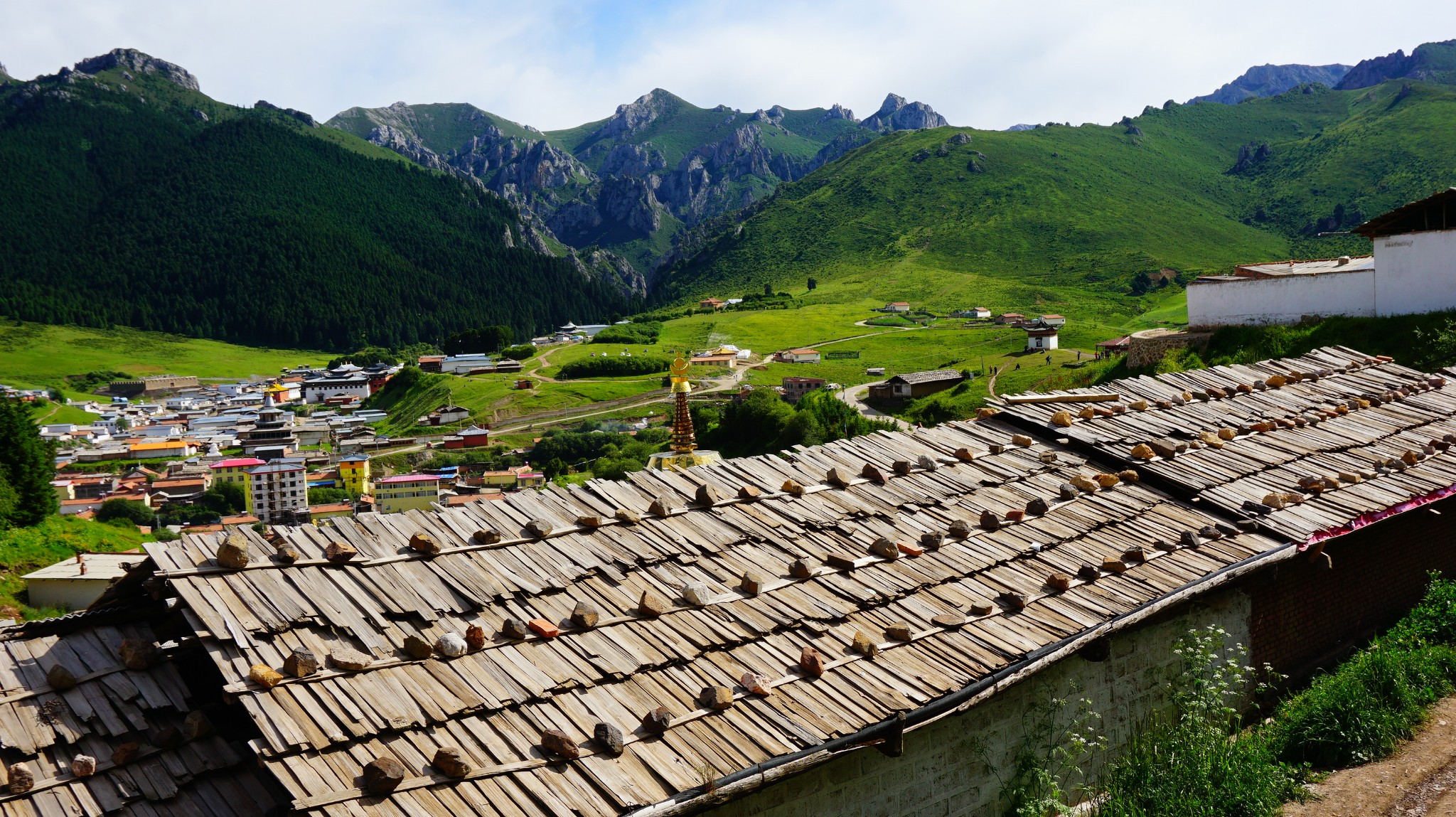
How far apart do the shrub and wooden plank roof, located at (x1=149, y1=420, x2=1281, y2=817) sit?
271ft

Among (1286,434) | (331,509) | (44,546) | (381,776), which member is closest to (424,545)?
(381,776)

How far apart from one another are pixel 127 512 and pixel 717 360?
4577 cm

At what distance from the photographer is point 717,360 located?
87.8 m

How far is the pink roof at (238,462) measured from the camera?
250 feet

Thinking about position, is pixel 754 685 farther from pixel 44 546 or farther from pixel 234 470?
pixel 234 470

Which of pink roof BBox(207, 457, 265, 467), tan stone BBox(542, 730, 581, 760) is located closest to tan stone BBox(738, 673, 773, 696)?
tan stone BBox(542, 730, 581, 760)

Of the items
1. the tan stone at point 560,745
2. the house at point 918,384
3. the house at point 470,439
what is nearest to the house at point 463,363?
the house at point 470,439

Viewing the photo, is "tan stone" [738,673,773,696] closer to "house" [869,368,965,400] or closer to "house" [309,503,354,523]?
"house" [309,503,354,523]

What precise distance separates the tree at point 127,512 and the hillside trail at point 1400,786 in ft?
197

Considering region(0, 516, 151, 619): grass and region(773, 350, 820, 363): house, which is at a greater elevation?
region(0, 516, 151, 619): grass

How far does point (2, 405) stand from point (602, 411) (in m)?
52.2

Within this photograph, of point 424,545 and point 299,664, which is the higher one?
point 424,545

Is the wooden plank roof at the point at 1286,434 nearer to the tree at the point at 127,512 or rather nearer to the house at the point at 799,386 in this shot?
the house at the point at 799,386

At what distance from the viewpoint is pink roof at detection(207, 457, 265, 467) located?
76062 millimetres
